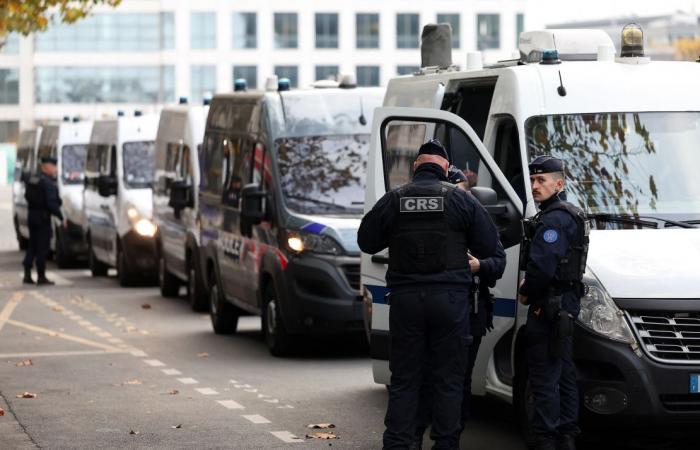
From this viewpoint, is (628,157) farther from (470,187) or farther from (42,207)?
(42,207)

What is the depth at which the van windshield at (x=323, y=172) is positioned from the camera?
50.1 ft

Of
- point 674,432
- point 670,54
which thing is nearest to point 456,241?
point 674,432

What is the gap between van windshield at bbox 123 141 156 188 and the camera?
82.2 ft

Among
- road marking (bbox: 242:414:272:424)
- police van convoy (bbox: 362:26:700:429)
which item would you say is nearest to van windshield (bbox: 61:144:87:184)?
road marking (bbox: 242:414:272:424)

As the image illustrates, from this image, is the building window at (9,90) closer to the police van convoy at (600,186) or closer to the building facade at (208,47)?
the building facade at (208,47)

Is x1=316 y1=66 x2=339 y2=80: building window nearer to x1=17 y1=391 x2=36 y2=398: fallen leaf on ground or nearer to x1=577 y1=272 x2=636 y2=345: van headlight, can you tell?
x1=17 y1=391 x2=36 y2=398: fallen leaf on ground

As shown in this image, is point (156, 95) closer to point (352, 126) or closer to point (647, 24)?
point (352, 126)

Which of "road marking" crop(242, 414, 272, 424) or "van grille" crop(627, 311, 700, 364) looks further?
"road marking" crop(242, 414, 272, 424)

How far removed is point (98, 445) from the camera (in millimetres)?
10281

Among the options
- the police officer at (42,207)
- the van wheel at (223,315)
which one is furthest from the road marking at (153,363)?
the police officer at (42,207)

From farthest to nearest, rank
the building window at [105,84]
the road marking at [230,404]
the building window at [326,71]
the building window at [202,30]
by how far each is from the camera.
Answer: the building window at [326,71] → the building window at [105,84] → the building window at [202,30] → the road marking at [230,404]

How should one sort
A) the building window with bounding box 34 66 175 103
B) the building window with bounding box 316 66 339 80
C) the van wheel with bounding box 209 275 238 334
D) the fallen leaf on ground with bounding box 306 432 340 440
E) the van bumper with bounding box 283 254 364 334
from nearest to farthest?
the fallen leaf on ground with bounding box 306 432 340 440, the van bumper with bounding box 283 254 364 334, the van wheel with bounding box 209 275 238 334, the building window with bounding box 34 66 175 103, the building window with bounding box 316 66 339 80

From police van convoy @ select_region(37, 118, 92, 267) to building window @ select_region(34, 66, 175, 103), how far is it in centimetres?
7218

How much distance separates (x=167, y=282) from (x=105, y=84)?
8374 cm
